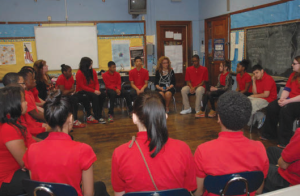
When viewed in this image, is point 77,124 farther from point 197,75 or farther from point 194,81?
point 197,75

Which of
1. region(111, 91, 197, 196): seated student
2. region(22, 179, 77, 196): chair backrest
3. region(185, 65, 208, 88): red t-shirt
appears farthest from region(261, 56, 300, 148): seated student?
region(22, 179, 77, 196): chair backrest

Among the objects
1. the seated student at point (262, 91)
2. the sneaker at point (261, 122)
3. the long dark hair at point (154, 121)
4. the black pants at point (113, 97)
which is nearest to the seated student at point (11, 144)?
the long dark hair at point (154, 121)

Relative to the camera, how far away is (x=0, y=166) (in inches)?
66.9

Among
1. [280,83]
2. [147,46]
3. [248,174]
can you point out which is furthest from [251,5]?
[248,174]

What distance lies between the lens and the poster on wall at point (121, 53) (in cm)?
702

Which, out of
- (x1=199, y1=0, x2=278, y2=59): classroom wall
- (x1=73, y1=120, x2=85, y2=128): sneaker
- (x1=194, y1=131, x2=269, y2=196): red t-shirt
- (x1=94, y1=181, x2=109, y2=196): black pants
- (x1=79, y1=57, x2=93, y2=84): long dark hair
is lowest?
(x1=73, y1=120, x2=85, y2=128): sneaker

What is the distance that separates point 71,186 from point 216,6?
6.41m

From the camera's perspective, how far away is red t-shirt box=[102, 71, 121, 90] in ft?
17.7

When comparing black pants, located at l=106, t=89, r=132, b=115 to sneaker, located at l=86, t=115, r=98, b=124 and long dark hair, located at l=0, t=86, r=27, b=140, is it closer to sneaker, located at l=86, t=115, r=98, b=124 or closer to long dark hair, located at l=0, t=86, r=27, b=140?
sneaker, located at l=86, t=115, r=98, b=124

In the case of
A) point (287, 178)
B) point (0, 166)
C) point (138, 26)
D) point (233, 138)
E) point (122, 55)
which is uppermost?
point (138, 26)

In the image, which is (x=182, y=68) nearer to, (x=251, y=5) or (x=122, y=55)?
(x=122, y=55)

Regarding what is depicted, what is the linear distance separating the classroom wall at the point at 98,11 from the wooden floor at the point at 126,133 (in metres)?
3.17

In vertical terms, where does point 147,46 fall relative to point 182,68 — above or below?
above

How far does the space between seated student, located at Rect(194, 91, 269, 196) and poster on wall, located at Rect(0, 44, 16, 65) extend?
642cm
